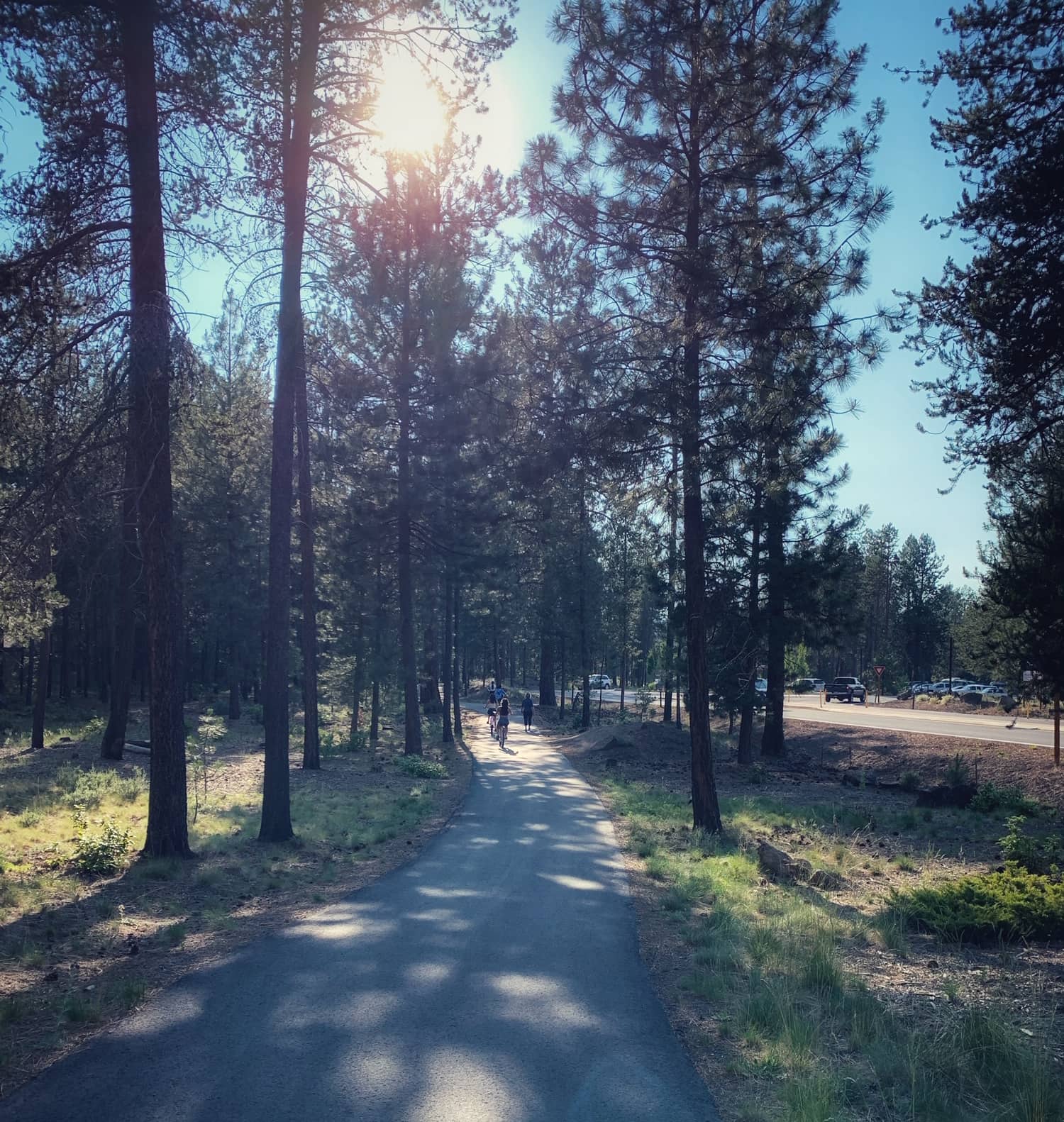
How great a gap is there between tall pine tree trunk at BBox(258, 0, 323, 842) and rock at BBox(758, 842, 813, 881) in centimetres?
679

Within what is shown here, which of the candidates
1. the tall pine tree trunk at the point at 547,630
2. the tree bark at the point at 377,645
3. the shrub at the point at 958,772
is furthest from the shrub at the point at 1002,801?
the tree bark at the point at 377,645

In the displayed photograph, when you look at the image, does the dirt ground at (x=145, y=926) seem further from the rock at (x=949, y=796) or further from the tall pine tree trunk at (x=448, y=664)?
the tall pine tree trunk at (x=448, y=664)

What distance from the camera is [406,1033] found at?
5207 mm

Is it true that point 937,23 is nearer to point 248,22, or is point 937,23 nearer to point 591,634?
point 248,22

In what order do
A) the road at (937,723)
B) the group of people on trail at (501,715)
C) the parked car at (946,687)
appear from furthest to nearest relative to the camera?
1. the parked car at (946,687)
2. the group of people on trail at (501,715)
3. the road at (937,723)

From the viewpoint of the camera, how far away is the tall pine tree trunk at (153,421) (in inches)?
370

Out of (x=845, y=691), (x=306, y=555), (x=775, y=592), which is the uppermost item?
(x=306, y=555)

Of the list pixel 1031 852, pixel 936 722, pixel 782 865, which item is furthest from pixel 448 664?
pixel 1031 852

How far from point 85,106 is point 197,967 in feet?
31.7

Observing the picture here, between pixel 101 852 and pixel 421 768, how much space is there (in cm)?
1267

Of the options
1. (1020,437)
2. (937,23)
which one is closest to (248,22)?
(937,23)

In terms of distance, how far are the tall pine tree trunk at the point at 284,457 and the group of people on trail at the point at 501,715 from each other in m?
20.6

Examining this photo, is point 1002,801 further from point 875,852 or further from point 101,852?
point 101,852

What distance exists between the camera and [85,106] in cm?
985
